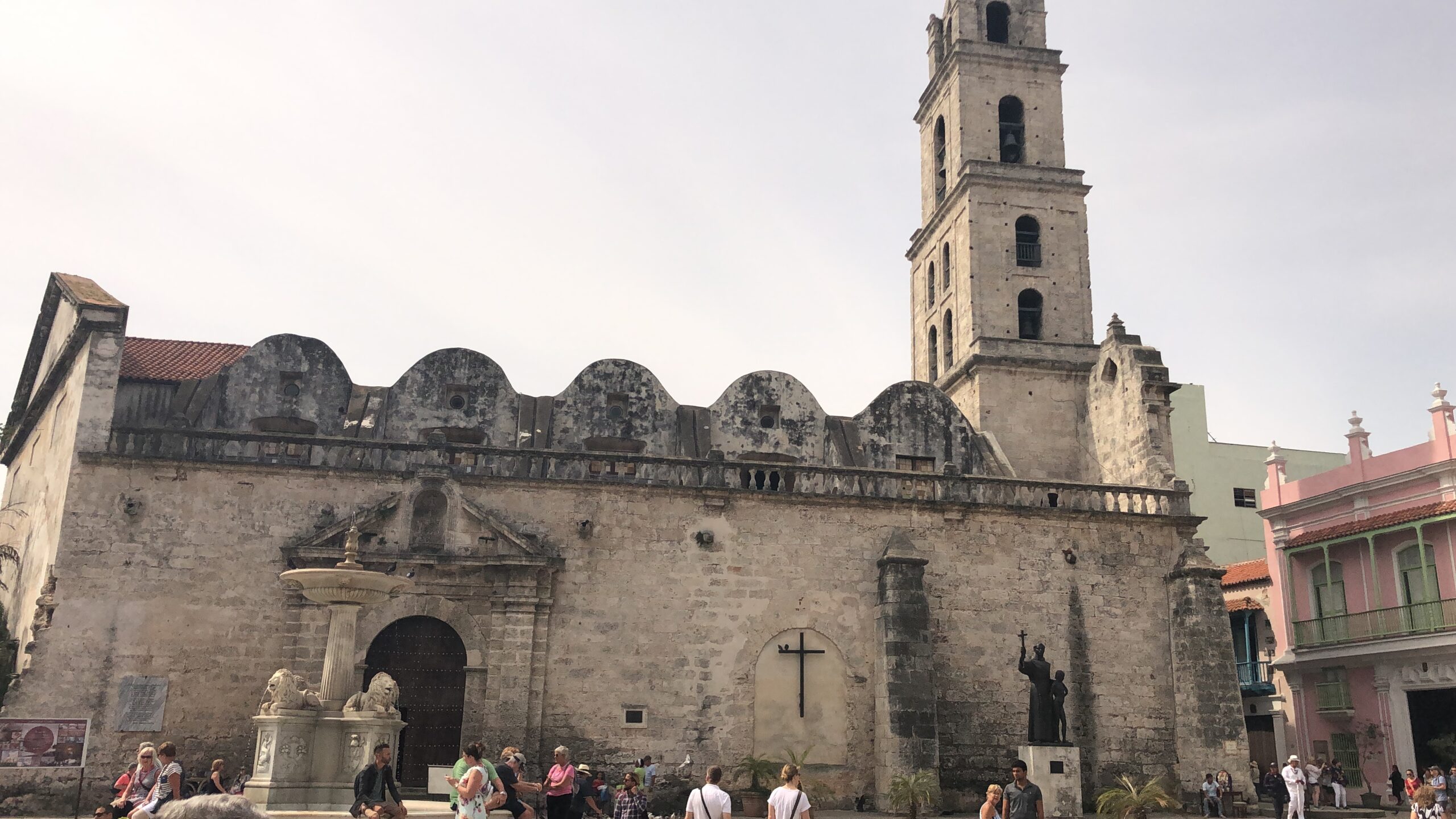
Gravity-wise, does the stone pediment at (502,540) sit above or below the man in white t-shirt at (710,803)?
above

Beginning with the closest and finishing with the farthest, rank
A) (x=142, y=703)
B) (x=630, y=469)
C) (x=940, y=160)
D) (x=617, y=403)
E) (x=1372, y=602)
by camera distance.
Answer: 1. (x=142, y=703)
2. (x=630, y=469)
3. (x=617, y=403)
4. (x=1372, y=602)
5. (x=940, y=160)

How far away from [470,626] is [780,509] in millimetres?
5690

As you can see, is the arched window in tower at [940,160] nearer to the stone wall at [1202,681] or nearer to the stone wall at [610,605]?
the stone wall at [610,605]

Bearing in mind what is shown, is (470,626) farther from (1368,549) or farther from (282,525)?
(1368,549)

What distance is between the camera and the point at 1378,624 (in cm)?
2450

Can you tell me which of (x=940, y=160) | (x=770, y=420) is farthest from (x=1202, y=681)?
(x=940, y=160)

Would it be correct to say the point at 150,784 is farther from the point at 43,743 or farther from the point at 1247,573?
the point at 1247,573

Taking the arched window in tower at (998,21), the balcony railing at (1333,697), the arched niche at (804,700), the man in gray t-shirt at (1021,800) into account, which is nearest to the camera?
the man in gray t-shirt at (1021,800)

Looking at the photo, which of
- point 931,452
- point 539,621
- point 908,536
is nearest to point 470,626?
Answer: point 539,621

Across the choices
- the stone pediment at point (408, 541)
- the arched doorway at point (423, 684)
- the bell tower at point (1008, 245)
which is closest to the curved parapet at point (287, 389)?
the stone pediment at point (408, 541)

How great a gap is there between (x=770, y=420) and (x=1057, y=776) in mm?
8652

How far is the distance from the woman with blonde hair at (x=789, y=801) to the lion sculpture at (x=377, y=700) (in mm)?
5968

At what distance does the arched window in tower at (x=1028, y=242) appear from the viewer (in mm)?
26734

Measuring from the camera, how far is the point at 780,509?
20.5m
